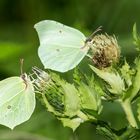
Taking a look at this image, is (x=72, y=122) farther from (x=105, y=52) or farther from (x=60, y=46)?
(x=60, y=46)

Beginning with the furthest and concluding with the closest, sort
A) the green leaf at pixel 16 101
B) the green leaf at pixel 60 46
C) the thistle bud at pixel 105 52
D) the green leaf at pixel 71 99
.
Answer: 1. the green leaf at pixel 16 101
2. the green leaf at pixel 60 46
3. the thistle bud at pixel 105 52
4. the green leaf at pixel 71 99

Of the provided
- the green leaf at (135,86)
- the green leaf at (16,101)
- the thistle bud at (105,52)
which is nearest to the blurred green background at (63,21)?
the green leaf at (16,101)

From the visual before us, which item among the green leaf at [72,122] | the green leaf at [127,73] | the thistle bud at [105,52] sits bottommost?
the green leaf at [72,122]

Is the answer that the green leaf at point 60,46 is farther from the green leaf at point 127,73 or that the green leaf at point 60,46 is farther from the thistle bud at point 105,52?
the green leaf at point 127,73

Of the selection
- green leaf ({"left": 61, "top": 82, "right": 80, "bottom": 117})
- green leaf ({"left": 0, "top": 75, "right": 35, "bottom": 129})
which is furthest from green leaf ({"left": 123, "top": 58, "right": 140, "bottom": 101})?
green leaf ({"left": 0, "top": 75, "right": 35, "bottom": 129})

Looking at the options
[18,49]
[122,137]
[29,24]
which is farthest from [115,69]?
[29,24]

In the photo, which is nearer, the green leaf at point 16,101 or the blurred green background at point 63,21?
the green leaf at point 16,101
